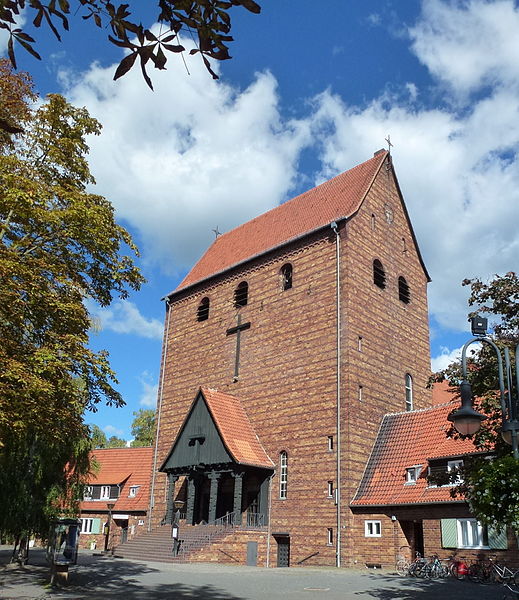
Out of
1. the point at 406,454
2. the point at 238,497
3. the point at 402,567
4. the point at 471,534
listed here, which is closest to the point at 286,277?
the point at 406,454

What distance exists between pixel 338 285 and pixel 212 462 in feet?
32.7

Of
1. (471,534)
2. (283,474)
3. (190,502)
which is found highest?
(283,474)

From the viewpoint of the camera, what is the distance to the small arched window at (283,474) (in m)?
26.0

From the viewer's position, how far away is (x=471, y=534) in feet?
67.6

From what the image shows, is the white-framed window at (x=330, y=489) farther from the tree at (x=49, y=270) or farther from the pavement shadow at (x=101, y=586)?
the tree at (x=49, y=270)

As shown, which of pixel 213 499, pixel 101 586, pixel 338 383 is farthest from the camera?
pixel 213 499

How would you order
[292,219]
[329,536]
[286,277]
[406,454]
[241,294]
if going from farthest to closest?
[292,219], [241,294], [286,277], [406,454], [329,536]

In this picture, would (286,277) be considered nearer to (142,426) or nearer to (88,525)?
(88,525)

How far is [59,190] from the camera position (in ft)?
47.3

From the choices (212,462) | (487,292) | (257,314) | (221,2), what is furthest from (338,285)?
(221,2)

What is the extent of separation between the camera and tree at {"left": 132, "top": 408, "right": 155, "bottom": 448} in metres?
59.8

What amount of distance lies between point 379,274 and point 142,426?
39.4 meters

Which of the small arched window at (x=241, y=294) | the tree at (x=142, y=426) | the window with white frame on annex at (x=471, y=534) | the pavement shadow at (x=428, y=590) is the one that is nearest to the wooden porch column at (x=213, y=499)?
the pavement shadow at (x=428, y=590)

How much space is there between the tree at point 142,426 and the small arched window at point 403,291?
36.6 metres
